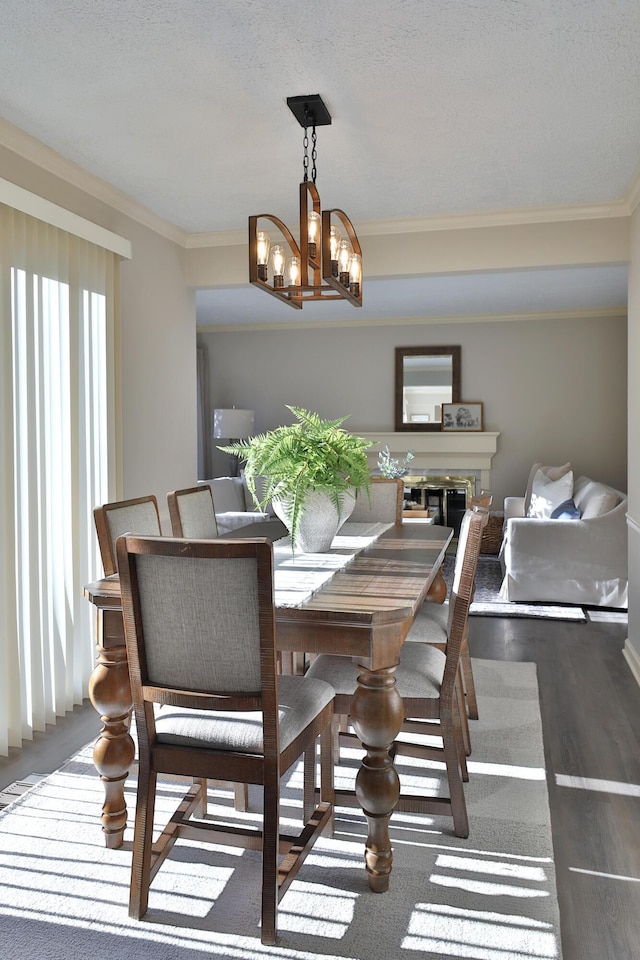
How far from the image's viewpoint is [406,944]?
1818mm

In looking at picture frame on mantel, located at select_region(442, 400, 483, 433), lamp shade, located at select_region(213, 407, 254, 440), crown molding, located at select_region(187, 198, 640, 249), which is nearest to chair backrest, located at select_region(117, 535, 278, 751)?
crown molding, located at select_region(187, 198, 640, 249)

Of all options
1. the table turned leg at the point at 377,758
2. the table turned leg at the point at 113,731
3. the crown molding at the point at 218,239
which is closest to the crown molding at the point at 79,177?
the crown molding at the point at 218,239

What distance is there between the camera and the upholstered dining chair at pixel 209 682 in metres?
1.70

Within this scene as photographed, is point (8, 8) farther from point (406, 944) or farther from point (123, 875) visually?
point (406, 944)

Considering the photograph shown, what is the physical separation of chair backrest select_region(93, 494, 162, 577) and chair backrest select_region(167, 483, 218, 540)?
0.47ft

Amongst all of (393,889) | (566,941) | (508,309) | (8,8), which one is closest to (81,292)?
(8,8)

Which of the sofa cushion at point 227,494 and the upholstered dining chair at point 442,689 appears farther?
the sofa cushion at point 227,494

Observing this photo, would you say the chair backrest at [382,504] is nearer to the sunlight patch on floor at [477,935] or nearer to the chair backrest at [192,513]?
the chair backrest at [192,513]

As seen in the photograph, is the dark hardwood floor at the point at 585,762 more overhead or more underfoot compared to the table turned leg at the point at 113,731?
more underfoot

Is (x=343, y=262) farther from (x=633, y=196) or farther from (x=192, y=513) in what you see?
(x=633, y=196)

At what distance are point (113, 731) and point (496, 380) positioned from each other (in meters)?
6.85

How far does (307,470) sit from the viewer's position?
2498mm

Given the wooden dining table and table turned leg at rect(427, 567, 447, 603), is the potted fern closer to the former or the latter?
the wooden dining table

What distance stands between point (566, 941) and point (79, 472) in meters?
2.74
